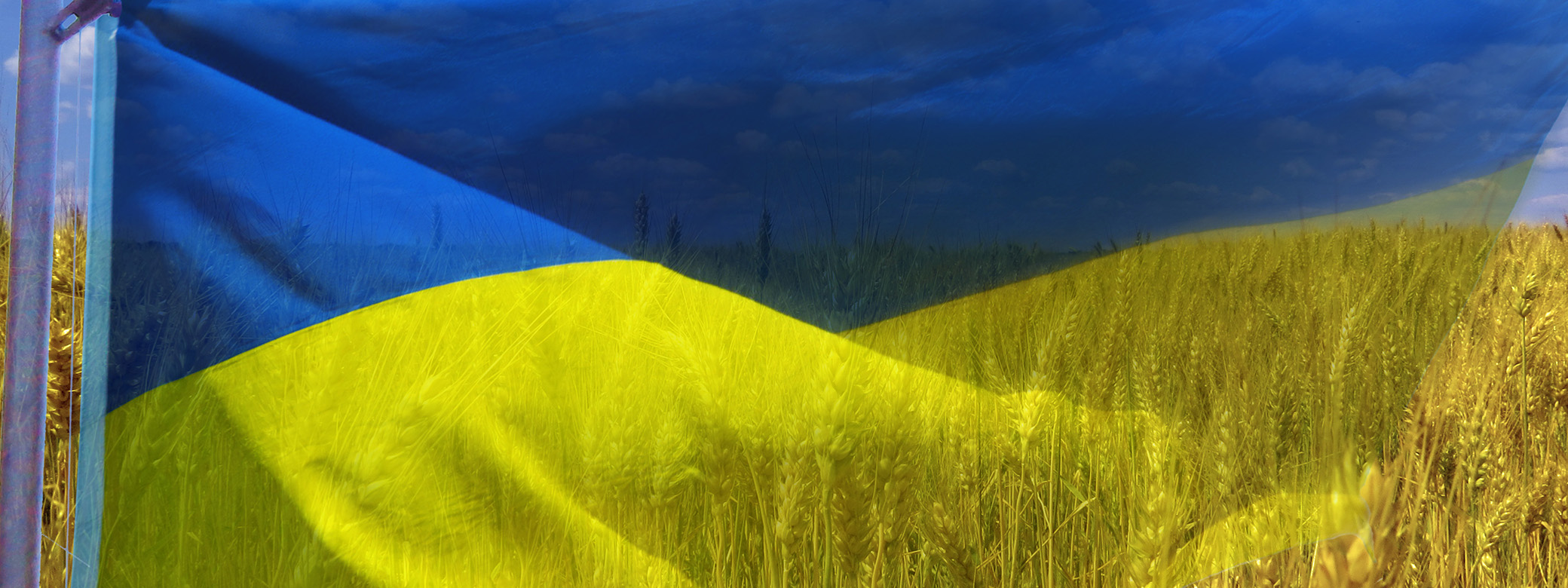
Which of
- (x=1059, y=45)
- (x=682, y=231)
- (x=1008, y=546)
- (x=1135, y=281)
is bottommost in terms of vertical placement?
Result: (x=1008, y=546)

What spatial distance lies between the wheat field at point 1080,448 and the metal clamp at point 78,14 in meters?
0.41

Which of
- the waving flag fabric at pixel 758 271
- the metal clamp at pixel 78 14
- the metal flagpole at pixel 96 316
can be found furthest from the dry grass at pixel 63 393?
the metal clamp at pixel 78 14

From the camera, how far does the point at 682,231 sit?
710 mm

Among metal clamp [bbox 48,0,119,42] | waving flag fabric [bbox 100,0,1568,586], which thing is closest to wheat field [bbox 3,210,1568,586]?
waving flag fabric [bbox 100,0,1568,586]

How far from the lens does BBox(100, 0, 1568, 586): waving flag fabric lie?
688mm

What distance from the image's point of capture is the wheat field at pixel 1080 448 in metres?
0.71

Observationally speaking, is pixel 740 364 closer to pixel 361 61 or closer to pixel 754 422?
pixel 754 422

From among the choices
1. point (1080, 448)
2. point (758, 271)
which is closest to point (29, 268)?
point (758, 271)

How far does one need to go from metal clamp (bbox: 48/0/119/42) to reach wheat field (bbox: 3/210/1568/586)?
1.34 ft

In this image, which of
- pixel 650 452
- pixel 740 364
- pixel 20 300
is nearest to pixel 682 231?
pixel 740 364

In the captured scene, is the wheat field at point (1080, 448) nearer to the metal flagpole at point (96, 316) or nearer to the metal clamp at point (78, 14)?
the metal flagpole at point (96, 316)

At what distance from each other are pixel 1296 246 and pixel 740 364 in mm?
689

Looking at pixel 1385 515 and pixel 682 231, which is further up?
pixel 682 231

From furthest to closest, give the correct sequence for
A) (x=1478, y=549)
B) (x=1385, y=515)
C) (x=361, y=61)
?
(x=1478, y=549)
(x=361, y=61)
(x=1385, y=515)
